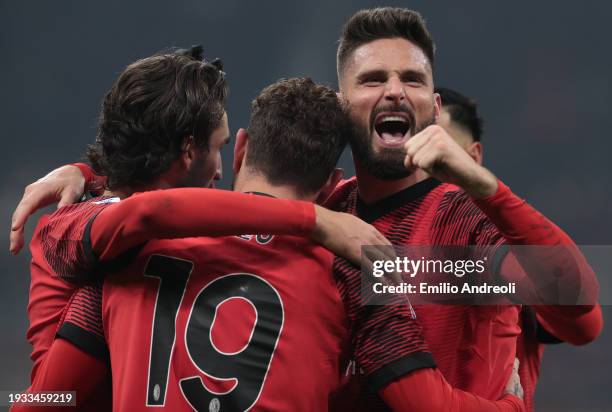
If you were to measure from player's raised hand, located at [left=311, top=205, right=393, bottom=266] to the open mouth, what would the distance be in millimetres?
563

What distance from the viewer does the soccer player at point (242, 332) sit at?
1555 millimetres

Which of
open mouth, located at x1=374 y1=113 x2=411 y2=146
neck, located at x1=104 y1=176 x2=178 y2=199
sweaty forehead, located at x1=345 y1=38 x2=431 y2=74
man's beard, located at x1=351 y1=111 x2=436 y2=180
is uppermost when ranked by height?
sweaty forehead, located at x1=345 y1=38 x2=431 y2=74

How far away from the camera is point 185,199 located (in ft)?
5.40

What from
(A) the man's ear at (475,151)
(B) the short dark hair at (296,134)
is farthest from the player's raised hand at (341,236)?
(A) the man's ear at (475,151)

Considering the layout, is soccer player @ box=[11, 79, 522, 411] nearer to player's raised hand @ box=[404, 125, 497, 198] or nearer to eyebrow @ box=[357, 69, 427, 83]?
player's raised hand @ box=[404, 125, 497, 198]

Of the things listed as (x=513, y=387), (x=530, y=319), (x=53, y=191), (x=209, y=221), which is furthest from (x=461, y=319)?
(x=53, y=191)

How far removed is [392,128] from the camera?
88.4 inches

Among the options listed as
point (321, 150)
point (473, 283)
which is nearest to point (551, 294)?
point (473, 283)

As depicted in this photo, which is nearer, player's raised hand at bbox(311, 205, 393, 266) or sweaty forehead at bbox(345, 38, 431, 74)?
player's raised hand at bbox(311, 205, 393, 266)

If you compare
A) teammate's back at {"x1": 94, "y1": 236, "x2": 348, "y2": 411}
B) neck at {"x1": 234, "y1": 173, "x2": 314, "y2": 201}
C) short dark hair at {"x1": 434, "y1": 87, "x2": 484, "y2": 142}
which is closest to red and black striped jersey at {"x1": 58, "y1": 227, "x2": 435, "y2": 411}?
teammate's back at {"x1": 94, "y1": 236, "x2": 348, "y2": 411}

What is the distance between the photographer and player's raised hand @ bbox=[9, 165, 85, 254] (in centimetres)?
235

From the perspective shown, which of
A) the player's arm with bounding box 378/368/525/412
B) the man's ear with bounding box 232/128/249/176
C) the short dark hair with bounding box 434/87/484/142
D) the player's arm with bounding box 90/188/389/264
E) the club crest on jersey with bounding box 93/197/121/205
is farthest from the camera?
the short dark hair with bounding box 434/87/484/142

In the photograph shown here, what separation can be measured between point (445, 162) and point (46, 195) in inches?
54.0

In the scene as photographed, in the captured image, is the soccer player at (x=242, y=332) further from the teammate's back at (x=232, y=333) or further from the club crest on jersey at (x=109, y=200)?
the club crest on jersey at (x=109, y=200)
